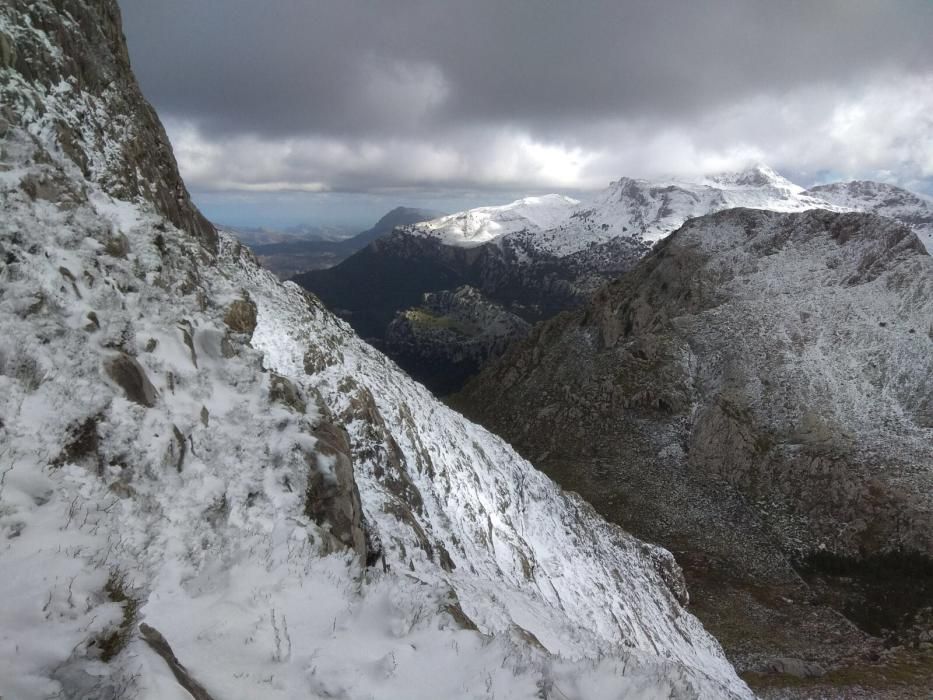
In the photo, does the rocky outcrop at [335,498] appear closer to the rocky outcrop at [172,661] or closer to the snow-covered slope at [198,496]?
the snow-covered slope at [198,496]

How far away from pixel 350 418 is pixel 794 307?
64.1 meters

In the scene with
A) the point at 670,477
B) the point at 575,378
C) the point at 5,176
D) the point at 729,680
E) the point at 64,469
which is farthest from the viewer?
the point at 575,378

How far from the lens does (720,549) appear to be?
43.5 m

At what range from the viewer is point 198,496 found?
33.0ft

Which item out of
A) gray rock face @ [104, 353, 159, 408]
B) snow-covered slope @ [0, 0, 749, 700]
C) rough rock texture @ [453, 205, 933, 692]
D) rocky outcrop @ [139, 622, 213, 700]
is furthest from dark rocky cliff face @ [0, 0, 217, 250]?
rough rock texture @ [453, 205, 933, 692]

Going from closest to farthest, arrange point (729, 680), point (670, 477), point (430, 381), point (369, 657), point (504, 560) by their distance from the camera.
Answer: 1. point (369, 657)
2. point (504, 560)
3. point (729, 680)
4. point (670, 477)
5. point (430, 381)

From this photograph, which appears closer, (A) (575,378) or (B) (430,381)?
(A) (575,378)

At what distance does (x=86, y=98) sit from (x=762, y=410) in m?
63.0

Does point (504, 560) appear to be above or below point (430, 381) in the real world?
above

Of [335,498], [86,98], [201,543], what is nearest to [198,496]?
[201,543]

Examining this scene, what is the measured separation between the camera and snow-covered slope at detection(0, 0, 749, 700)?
6.26 m

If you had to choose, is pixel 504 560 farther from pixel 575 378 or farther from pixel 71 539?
pixel 575 378

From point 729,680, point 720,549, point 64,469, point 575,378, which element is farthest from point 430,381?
point 64,469

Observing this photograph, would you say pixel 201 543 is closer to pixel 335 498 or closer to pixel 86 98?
pixel 335 498
